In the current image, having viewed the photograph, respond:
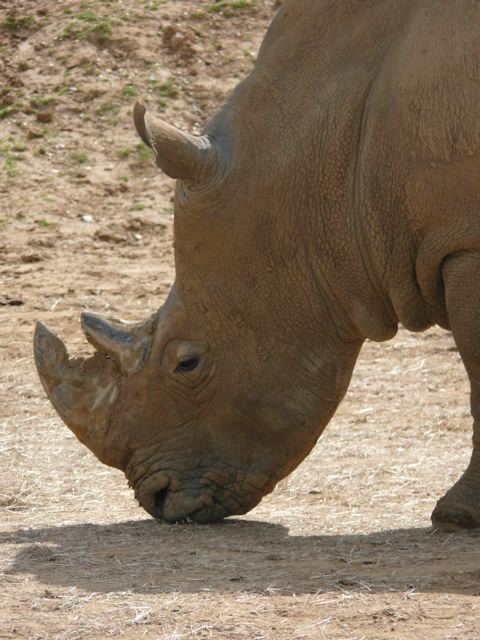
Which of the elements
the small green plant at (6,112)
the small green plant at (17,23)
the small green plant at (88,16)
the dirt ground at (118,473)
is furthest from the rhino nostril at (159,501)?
the small green plant at (17,23)

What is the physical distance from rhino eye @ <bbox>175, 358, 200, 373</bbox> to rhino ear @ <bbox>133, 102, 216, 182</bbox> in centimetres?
86

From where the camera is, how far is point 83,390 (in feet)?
25.5

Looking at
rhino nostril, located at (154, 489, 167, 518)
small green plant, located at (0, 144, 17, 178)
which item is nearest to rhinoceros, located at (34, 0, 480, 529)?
rhino nostril, located at (154, 489, 167, 518)

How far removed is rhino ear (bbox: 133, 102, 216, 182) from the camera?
6992mm

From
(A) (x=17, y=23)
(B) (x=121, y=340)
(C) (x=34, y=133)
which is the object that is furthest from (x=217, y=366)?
(A) (x=17, y=23)

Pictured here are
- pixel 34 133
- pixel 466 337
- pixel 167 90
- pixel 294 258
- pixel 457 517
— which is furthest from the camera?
pixel 167 90

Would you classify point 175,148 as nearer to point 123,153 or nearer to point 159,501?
point 159,501

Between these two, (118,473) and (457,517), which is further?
(118,473)

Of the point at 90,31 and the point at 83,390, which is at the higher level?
the point at 83,390

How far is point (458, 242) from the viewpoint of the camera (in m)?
6.73

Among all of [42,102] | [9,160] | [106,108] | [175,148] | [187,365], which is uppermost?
[175,148]

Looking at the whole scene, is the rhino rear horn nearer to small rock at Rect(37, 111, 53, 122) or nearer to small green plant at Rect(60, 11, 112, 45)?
small rock at Rect(37, 111, 53, 122)

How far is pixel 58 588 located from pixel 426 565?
1413 millimetres

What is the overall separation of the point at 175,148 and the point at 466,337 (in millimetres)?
1509
